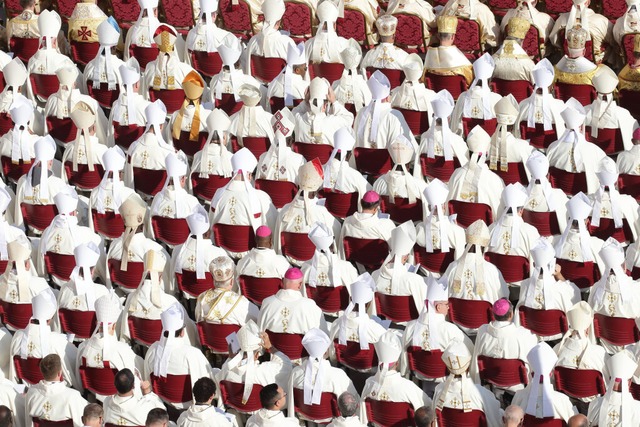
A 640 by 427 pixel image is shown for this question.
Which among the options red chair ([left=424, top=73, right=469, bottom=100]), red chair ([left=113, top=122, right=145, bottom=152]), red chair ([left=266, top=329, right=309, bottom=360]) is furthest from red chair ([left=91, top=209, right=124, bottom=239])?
red chair ([left=424, top=73, right=469, bottom=100])

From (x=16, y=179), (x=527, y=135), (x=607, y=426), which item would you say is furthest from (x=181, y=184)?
(x=607, y=426)

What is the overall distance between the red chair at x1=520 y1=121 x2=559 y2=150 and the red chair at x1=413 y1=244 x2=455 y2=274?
81.9 inches

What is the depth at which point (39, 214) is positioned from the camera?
65.1 ft

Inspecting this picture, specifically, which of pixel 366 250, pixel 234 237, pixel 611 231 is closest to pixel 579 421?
pixel 611 231

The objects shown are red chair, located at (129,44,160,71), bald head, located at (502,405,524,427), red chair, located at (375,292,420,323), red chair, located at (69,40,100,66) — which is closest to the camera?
bald head, located at (502,405,524,427)

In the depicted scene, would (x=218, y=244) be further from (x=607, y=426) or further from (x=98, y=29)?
(x=607, y=426)

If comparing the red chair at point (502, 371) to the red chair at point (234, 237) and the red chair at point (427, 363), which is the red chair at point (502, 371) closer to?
the red chair at point (427, 363)

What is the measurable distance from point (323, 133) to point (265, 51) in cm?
154

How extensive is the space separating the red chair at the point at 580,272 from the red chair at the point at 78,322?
3.99 m

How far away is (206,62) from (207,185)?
6.89ft

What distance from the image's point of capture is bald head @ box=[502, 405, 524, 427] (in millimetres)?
16078

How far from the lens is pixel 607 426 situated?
1656 cm

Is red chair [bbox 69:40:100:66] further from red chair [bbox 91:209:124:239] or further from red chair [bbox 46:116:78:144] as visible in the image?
red chair [bbox 91:209:124:239]

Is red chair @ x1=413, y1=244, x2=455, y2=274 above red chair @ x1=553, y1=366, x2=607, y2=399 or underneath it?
underneath
